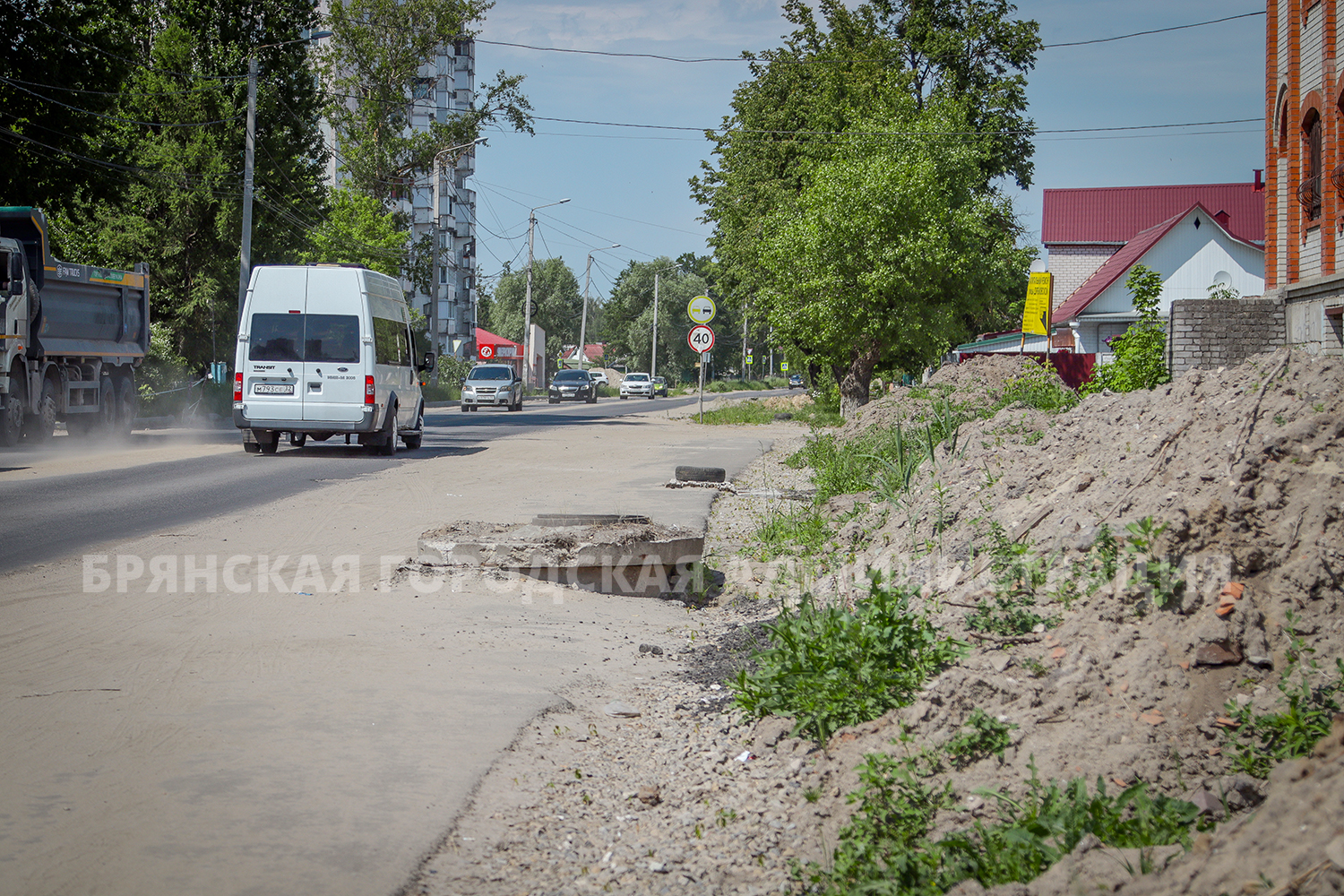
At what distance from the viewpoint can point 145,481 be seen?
13758 millimetres

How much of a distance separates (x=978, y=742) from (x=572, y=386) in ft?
186

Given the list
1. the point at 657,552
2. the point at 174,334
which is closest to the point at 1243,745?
the point at 657,552

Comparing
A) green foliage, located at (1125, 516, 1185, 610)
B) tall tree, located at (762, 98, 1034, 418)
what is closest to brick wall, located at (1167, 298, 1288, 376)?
tall tree, located at (762, 98, 1034, 418)

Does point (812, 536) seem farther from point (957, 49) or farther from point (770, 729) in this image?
point (957, 49)

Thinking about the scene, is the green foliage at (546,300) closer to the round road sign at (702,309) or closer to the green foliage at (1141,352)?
the round road sign at (702,309)

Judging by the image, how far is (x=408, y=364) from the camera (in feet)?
65.1

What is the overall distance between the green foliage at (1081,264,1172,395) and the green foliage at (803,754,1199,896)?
13.0 metres

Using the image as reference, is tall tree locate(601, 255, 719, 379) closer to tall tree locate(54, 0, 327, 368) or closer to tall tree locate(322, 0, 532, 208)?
tall tree locate(322, 0, 532, 208)

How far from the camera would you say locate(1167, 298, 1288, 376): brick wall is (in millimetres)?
15906

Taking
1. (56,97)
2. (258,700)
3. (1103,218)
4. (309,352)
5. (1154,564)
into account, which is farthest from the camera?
(1103,218)

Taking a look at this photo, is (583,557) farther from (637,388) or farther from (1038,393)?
(637,388)

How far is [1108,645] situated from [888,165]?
82.7ft

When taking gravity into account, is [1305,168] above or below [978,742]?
above

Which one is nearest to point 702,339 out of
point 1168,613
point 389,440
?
point 389,440
